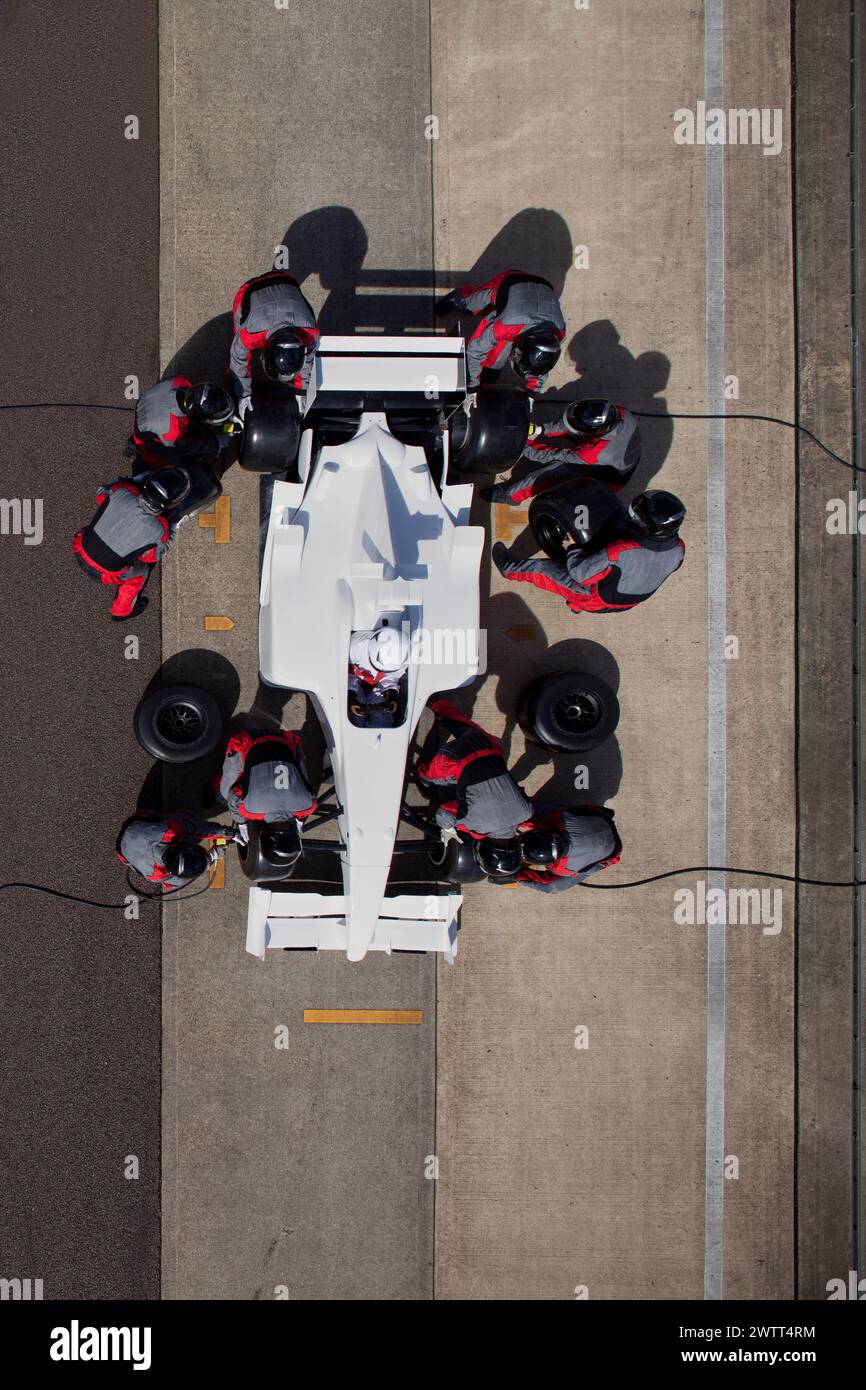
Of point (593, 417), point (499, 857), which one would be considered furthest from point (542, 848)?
point (593, 417)

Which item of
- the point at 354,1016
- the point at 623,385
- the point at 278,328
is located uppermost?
the point at 623,385

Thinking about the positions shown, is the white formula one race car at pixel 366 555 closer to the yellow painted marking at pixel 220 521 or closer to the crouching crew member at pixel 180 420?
the crouching crew member at pixel 180 420

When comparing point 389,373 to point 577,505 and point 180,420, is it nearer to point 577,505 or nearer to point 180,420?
point 180,420

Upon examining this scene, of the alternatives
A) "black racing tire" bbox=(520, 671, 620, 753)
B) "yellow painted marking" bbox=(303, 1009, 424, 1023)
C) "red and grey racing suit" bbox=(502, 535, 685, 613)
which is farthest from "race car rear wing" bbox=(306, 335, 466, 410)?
"yellow painted marking" bbox=(303, 1009, 424, 1023)

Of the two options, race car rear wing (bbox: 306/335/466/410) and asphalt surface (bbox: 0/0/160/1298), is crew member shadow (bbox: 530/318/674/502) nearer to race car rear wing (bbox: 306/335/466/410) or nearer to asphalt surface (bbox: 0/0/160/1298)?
race car rear wing (bbox: 306/335/466/410)
